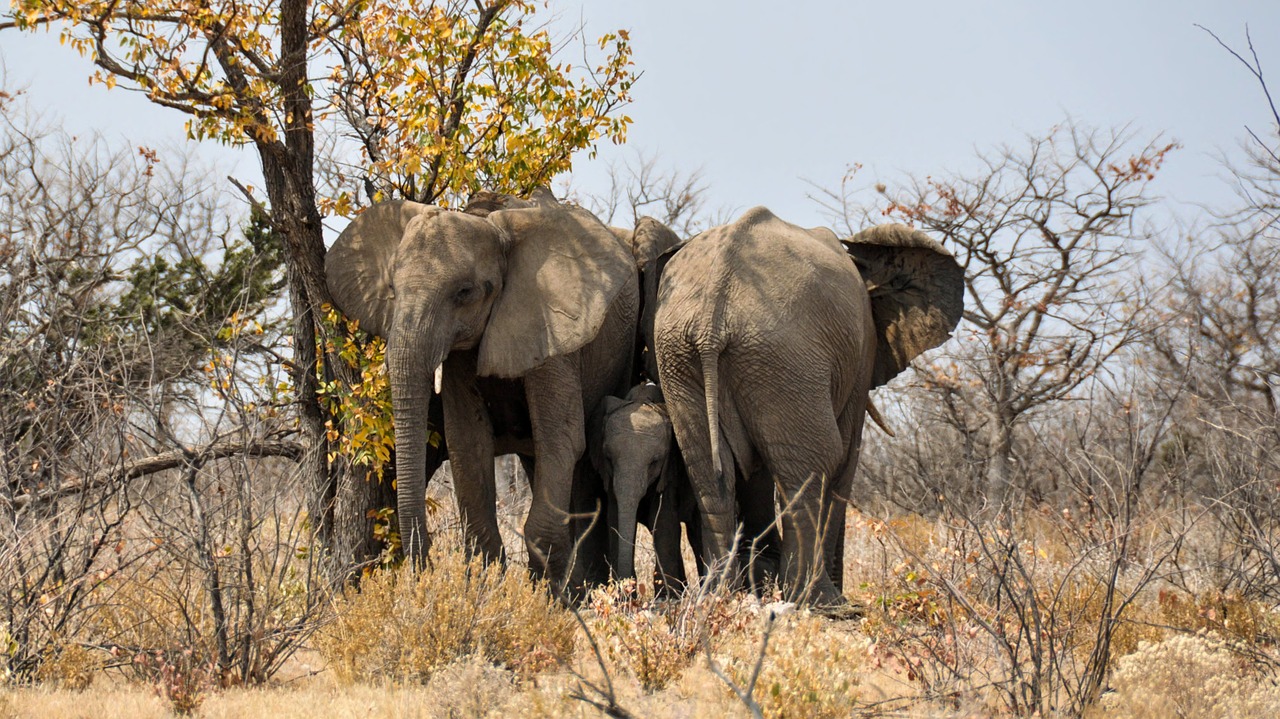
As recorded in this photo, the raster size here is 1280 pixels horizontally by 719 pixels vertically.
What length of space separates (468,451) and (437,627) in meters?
2.16

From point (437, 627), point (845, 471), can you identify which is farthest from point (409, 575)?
point (845, 471)

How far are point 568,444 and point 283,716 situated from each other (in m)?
3.25

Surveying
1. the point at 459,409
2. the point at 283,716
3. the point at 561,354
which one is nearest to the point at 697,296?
the point at 561,354

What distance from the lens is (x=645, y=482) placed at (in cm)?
866

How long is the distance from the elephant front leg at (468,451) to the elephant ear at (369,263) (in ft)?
1.98

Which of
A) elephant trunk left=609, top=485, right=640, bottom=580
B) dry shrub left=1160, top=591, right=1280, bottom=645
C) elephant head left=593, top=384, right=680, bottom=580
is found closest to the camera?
dry shrub left=1160, top=591, right=1280, bottom=645

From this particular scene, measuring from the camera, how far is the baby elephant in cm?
852

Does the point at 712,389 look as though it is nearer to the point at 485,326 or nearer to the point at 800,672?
the point at 485,326

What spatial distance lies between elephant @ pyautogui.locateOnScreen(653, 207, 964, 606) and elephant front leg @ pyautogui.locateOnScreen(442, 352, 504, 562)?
1.33 m

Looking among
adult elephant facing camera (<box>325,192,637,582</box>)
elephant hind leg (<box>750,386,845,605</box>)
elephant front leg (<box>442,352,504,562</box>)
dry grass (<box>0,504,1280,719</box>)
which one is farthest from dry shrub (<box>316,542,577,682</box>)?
elephant hind leg (<box>750,386,845,605</box>)

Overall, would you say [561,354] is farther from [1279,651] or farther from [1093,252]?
[1093,252]

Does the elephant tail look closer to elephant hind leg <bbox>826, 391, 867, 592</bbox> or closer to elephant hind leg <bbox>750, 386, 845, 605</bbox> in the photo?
elephant hind leg <bbox>750, 386, 845, 605</bbox>

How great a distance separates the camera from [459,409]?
893cm

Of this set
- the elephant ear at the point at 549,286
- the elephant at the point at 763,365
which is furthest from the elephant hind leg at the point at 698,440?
the elephant ear at the point at 549,286
